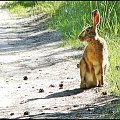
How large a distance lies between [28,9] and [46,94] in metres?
16.0

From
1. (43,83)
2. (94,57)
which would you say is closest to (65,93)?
(94,57)

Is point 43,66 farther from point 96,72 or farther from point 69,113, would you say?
point 69,113

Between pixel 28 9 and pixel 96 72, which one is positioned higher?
pixel 28 9

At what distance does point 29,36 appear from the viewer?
1755 cm

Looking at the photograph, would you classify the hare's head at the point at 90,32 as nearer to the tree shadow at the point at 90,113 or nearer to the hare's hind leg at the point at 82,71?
the hare's hind leg at the point at 82,71

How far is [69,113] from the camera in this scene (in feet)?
25.0

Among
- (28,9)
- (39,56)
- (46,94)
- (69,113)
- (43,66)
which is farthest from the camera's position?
(28,9)

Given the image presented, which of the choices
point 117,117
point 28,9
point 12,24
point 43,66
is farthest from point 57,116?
point 28,9

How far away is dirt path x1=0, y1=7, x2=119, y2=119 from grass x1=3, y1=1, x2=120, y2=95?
30cm

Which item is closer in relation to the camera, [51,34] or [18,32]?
[51,34]

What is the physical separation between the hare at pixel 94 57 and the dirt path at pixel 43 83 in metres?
0.20

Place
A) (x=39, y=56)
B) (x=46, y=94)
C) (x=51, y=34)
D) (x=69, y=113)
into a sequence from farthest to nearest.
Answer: (x=51, y=34), (x=39, y=56), (x=46, y=94), (x=69, y=113)

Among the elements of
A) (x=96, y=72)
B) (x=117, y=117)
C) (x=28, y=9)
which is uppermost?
(x=28, y=9)

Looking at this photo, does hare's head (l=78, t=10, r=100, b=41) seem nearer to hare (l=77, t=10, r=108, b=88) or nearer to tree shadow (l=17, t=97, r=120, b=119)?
hare (l=77, t=10, r=108, b=88)
